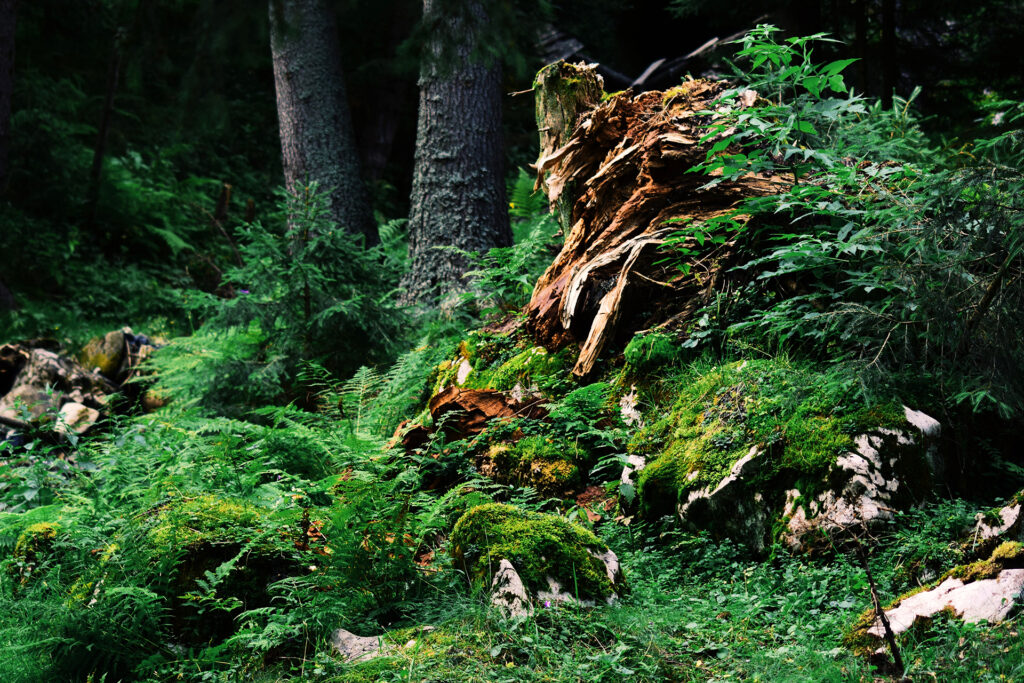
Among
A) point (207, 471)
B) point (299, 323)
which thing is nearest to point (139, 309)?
point (299, 323)

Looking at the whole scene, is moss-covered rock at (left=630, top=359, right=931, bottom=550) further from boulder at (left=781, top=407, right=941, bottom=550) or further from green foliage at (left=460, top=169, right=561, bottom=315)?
green foliage at (left=460, top=169, right=561, bottom=315)

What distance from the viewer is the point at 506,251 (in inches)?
252

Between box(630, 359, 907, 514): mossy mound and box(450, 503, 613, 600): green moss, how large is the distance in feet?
2.54

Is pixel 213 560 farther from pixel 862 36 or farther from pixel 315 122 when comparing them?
pixel 862 36

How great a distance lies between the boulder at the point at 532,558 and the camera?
293 centimetres

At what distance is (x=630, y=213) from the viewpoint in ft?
17.4

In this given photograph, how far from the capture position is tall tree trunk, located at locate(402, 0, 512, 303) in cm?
771

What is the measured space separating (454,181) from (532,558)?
18.1ft

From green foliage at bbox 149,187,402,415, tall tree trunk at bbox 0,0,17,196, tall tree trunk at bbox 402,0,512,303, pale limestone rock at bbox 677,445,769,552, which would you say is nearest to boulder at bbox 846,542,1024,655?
pale limestone rock at bbox 677,445,769,552

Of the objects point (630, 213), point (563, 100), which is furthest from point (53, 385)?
point (630, 213)

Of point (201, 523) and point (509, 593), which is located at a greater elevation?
point (201, 523)

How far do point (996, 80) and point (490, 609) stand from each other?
13.4 meters

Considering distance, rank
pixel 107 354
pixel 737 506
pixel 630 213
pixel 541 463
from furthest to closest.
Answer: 1. pixel 107 354
2. pixel 630 213
3. pixel 541 463
4. pixel 737 506

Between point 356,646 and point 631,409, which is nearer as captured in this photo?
point 356,646
